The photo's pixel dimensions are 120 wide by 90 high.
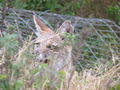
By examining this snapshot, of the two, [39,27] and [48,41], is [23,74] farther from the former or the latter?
[39,27]

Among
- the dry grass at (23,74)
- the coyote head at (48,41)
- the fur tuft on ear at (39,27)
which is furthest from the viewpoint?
the fur tuft on ear at (39,27)

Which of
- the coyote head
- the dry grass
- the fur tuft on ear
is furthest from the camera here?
the fur tuft on ear

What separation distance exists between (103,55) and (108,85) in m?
1.68

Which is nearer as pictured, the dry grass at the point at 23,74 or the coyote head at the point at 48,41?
the dry grass at the point at 23,74

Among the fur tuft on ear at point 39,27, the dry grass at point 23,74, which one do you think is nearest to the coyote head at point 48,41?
the fur tuft on ear at point 39,27

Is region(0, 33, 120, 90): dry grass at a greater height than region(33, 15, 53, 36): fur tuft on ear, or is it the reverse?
region(0, 33, 120, 90): dry grass

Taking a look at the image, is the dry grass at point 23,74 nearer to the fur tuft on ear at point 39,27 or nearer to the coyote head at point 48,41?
the coyote head at point 48,41

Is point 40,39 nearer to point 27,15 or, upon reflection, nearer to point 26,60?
point 27,15

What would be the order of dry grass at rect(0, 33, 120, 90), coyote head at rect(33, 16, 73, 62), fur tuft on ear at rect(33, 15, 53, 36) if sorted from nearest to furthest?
dry grass at rect(0, 33, 120, 90) → coyote head at rect(33, 16, 73, 62) → fur tuft on ear at rect(33, 15, 53, 36)

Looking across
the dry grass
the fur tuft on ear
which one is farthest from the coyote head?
the dry grass

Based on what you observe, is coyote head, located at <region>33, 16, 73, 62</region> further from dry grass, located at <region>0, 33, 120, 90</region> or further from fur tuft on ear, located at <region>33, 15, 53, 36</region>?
dry grass, located at <region>0, 33, 120, 90</region>

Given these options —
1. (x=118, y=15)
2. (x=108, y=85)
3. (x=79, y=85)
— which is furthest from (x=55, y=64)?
(x=118, y=15)

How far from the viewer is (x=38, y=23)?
4.90 m

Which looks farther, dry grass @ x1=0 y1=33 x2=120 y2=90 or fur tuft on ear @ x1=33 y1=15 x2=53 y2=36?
fur tuft on ear @ x1=33 y1=15 x2=53 y2=36
